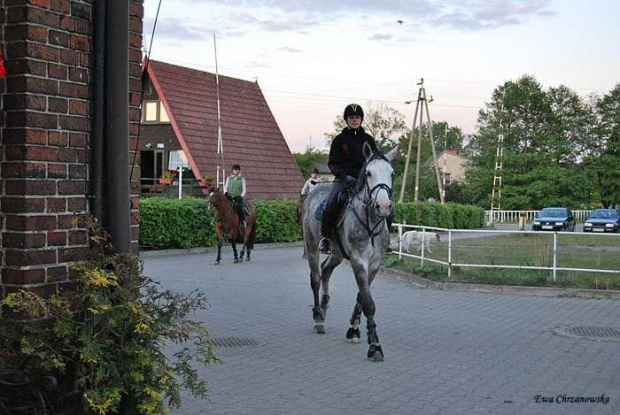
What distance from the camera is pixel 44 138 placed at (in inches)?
165

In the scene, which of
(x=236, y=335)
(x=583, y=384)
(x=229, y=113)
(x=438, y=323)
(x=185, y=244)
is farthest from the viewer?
(x=229, y=113)

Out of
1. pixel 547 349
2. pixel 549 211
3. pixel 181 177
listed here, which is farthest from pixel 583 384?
pixel 549 211

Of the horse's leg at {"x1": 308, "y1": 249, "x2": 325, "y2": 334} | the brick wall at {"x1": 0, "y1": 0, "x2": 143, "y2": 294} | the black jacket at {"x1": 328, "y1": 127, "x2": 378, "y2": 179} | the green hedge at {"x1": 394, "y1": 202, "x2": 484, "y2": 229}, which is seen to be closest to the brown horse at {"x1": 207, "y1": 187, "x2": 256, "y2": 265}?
the horse's leg at {"x1": 308, "y1": 249, "x2": 325, "y2": 334}

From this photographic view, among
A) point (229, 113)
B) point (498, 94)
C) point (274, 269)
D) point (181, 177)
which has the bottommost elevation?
point (274, 269)

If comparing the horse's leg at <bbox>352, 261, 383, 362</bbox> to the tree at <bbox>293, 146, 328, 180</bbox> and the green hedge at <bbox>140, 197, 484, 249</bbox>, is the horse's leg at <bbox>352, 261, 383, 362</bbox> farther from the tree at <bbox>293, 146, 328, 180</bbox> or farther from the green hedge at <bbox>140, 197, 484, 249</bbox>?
the tree at <bbox>293, 146, 328, 180</bbox>

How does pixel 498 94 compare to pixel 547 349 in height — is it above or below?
above

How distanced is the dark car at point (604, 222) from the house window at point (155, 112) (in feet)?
92.2

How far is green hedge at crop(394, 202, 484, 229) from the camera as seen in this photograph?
129ft

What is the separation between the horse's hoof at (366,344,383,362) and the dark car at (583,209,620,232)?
137 ft

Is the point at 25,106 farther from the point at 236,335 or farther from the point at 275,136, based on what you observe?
the point at 275,136

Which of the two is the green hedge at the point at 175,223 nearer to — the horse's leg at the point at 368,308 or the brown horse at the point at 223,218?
the brown horse at the point at 223,218

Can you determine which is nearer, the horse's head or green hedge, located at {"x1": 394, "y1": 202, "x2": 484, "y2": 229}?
the horse's head

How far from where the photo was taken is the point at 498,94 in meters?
77.8

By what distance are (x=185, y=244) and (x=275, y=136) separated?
17131 mm
